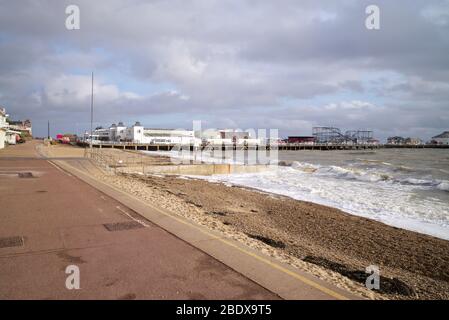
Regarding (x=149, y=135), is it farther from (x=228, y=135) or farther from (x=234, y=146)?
(x=228, y=135)

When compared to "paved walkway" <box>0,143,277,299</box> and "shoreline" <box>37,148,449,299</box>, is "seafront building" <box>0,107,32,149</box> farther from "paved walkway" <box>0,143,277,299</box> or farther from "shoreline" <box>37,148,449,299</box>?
"paved walkway" <box>0,143,277,299</box>

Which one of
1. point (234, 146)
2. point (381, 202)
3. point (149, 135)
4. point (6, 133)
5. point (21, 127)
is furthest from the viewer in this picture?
point (21, 127)

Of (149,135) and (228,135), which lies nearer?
(149,135)

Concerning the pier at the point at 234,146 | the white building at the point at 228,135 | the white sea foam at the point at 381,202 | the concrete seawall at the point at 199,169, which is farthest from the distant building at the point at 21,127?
the white sea foam at the point at 381,202

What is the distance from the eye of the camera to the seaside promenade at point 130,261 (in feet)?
13.8

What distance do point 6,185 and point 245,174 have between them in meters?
22.1

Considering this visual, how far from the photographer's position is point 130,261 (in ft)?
17.3

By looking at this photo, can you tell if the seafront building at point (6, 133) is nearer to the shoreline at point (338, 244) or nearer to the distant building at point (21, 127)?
the distant building at point (21, 127)

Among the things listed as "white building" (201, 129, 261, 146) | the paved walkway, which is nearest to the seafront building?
the paved walkway

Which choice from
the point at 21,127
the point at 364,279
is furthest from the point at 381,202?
the point at 21,127

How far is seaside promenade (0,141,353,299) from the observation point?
4.21 metres

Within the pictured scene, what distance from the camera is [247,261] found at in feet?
17.5
